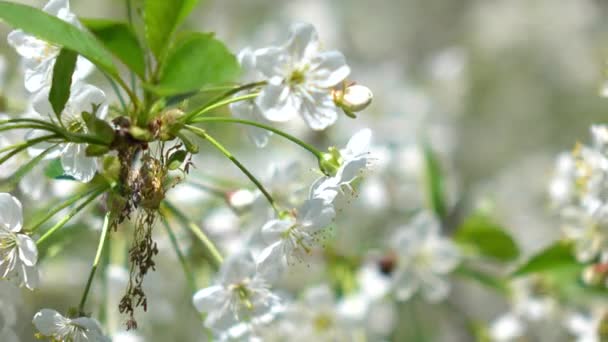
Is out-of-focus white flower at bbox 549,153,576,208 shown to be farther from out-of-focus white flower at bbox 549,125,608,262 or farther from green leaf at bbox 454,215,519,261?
green leaf at bbox 454,215,519,261

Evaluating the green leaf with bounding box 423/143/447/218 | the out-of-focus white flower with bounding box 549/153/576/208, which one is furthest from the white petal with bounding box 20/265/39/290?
the green leaf with bounding box 423/143/447/218

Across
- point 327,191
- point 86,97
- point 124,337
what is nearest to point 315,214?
point 327,191

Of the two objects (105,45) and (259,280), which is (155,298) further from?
(105,45)

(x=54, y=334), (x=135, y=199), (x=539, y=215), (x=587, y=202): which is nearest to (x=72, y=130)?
(x=135, y=199)

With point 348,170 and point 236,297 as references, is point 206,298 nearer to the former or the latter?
point 236,297

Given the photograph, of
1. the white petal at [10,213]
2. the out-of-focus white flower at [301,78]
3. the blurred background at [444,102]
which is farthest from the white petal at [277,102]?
the blurred background at [444,102]

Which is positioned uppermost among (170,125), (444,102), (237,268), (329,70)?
(444,102)
